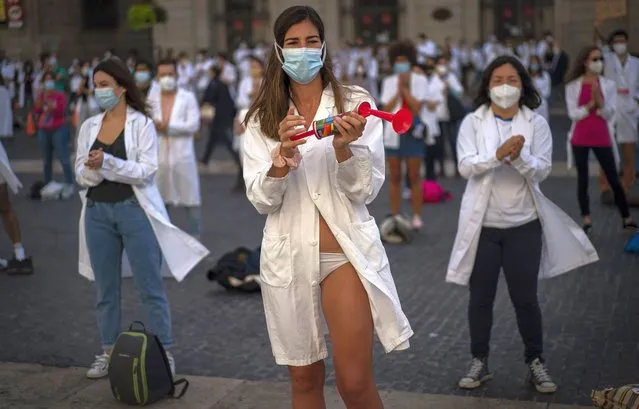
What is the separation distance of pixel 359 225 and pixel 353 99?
50 centimetres

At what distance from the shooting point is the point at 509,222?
19.6ft

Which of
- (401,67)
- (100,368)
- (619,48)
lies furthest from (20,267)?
(619,48)

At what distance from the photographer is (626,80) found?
1235 centimetres

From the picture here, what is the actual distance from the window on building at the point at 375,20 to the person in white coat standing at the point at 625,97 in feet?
90.3

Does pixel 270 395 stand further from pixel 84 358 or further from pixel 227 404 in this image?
pixel 84 358

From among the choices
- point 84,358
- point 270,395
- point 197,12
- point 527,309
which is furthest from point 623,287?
point 197,12

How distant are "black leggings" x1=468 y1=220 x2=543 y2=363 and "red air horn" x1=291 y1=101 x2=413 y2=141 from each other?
7.38 ft

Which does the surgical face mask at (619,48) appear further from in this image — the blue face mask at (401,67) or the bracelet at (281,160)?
the bracelet at (281,160)

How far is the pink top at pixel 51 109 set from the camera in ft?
48.8

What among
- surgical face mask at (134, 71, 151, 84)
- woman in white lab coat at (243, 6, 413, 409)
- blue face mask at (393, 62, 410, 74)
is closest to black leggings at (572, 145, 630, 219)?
blue face mask at (393, 62, 410, 74)

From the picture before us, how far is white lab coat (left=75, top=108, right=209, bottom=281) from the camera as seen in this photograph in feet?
20.8

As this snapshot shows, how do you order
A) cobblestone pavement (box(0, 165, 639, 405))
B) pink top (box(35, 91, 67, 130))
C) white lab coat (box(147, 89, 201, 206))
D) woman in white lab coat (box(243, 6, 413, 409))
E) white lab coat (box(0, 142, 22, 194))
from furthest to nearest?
1. pink top (box(35, 91, 67, 130))
2. white lab coat (box(147, 89, 201, 206))
3. white lab coat (box(0, 142, 22, 194))
4. cobblestone pavement (box(0, 165, 639, 405))
5. woman in white lab coat (box(243, 6, 413, 409))

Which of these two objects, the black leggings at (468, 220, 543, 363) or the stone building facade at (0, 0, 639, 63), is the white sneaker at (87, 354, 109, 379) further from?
the stone building facade at (0, 0, 639, 63)

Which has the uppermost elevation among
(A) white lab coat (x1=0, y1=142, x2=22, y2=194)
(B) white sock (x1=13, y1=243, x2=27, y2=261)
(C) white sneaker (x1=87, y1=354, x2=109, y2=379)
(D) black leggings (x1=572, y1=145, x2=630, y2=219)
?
(A) white lab coat (x1=0, y1=142, x2=22, y2=194)
